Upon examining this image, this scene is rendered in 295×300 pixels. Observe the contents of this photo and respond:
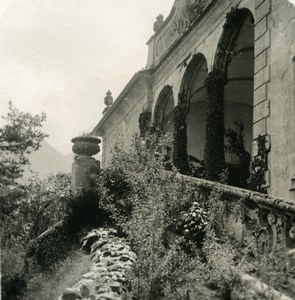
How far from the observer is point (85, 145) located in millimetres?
8188

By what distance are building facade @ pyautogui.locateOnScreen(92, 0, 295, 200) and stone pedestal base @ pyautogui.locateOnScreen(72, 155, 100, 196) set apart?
84cm

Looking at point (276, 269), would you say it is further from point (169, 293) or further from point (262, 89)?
point (262, 89)

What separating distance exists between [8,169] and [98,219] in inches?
80.5

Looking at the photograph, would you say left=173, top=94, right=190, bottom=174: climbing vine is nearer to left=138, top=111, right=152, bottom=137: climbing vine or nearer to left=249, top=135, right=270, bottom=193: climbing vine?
left=138, top=111, right=152, bottom=137: climbing vine

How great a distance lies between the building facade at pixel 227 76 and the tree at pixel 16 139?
7.51ft

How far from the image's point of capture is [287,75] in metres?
7.29

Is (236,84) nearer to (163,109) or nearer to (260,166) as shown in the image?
(163,109)

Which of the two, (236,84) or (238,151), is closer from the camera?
(236,84)

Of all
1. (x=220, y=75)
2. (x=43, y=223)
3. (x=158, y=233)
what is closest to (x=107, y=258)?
(x=158, y=233)

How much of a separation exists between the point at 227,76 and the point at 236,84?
7.42ft

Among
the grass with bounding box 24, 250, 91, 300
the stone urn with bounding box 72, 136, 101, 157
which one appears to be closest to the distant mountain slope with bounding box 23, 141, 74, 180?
the stone urn with bounding box 72, 136, 101, 157

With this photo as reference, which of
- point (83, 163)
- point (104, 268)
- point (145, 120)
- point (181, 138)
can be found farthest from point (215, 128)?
point (104, 268)

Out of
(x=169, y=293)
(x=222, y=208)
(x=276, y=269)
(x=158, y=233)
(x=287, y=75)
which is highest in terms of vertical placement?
(x=287, y=75)

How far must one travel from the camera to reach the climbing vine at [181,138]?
502 inches
